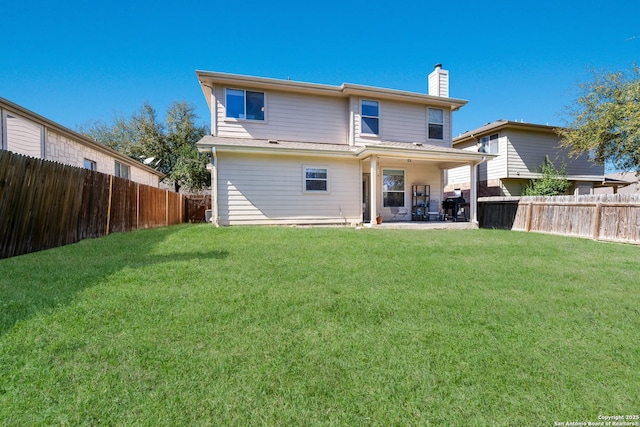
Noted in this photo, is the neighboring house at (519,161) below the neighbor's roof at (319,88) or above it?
below

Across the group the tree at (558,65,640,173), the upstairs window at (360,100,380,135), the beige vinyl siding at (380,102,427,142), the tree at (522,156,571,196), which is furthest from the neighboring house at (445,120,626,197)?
the upstairs window at (360,100,380,135)

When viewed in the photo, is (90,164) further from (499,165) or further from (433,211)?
(499,165)

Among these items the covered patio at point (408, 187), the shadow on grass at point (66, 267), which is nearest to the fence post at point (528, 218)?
the covered patio at point (408, 187)

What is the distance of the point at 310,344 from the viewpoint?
244 centimetres

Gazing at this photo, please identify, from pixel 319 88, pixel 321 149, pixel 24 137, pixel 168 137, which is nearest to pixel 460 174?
pixel 319 88

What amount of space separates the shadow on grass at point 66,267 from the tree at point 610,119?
17.3m

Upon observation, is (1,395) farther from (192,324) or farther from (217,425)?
(217,425)

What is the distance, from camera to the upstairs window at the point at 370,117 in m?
12.2

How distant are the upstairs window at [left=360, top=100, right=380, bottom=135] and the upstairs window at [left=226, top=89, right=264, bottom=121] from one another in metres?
4.25

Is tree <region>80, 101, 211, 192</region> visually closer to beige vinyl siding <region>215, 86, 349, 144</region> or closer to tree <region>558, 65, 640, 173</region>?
beige vinyl siding <region>215, 86, 349, 144</region>

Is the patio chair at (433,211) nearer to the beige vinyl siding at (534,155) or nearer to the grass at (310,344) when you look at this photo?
the beige vinyl siding at (534,155)

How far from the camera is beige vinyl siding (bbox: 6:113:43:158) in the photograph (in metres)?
8.89

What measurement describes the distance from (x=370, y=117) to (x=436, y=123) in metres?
3.44

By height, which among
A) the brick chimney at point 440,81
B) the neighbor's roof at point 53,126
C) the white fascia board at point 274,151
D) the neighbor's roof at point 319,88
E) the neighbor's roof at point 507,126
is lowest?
the white fascia board at point 274,151
